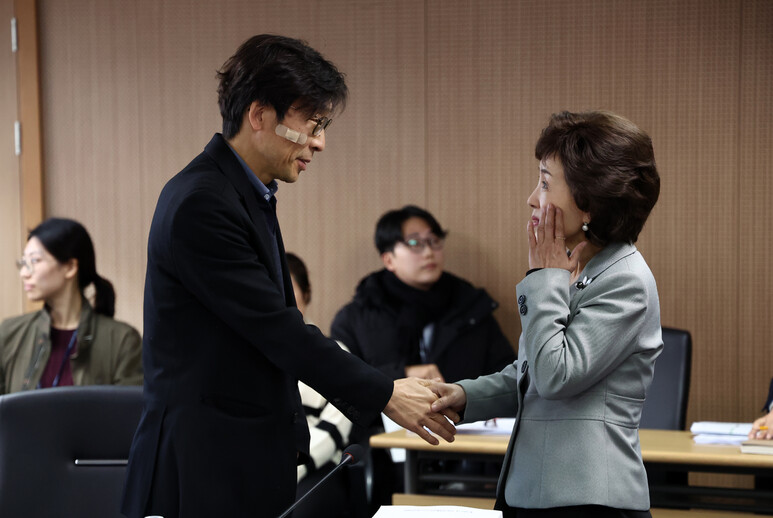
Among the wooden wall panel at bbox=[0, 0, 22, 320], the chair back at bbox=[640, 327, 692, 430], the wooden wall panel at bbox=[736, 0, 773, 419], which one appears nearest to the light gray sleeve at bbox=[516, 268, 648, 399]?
the chair back at bbox=[640, 327, 692, 430]

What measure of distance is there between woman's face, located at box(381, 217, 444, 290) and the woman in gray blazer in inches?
96.6

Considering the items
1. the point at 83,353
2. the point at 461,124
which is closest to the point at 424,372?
the point at 461,124

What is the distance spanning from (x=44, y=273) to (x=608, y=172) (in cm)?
292

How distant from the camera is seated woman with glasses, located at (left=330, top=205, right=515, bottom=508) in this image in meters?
4.09

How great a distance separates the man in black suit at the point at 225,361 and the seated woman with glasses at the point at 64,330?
2.12 meters

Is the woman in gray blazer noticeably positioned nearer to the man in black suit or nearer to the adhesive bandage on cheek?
the man in black suit

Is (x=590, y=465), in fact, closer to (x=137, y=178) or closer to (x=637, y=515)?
(x=637, y=515)

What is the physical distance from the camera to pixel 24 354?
3.80m

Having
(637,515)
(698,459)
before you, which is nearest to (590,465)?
(637,515)

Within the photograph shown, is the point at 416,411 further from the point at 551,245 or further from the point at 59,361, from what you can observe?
the point at 59,361

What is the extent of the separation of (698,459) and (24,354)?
9.11 feet

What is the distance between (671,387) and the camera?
135 inches

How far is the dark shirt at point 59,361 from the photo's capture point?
148 inches

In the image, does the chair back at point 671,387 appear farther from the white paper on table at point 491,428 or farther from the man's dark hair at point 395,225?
the man's dark hair at point 395,225
